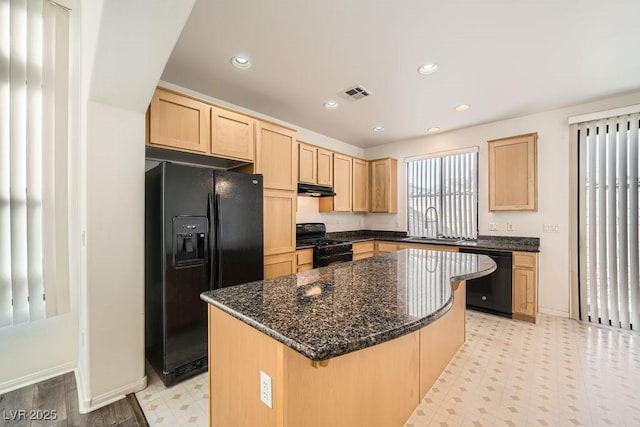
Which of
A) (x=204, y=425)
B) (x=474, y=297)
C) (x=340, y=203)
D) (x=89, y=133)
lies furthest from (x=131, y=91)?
(x=474, y=297)

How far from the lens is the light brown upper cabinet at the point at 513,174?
3.46 m

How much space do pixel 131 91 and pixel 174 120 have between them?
54 centimetres

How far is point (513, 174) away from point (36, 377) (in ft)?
18.0

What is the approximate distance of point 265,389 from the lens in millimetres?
934

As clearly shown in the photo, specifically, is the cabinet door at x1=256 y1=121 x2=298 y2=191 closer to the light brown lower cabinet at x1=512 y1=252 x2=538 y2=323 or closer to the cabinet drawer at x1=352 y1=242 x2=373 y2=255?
the cabinet drawer at x1=352 y1=242 x2=373 y2=255

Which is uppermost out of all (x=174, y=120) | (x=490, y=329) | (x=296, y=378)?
(x=174, y=120)

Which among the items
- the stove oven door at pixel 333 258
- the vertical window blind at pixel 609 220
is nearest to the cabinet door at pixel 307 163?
the stove oven door at pixel 333 258

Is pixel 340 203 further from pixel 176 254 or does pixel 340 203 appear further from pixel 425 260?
pixel 176 254

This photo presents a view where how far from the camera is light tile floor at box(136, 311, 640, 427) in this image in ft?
5.58

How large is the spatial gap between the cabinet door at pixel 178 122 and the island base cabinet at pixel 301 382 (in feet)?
5.41

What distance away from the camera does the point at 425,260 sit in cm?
213

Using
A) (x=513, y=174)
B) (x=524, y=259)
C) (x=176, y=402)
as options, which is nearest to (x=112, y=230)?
(x=176, y=402)

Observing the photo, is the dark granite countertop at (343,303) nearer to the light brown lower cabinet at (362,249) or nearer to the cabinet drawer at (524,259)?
the cabinet drawer at (524,259)

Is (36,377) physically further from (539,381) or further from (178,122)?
(539,381)
